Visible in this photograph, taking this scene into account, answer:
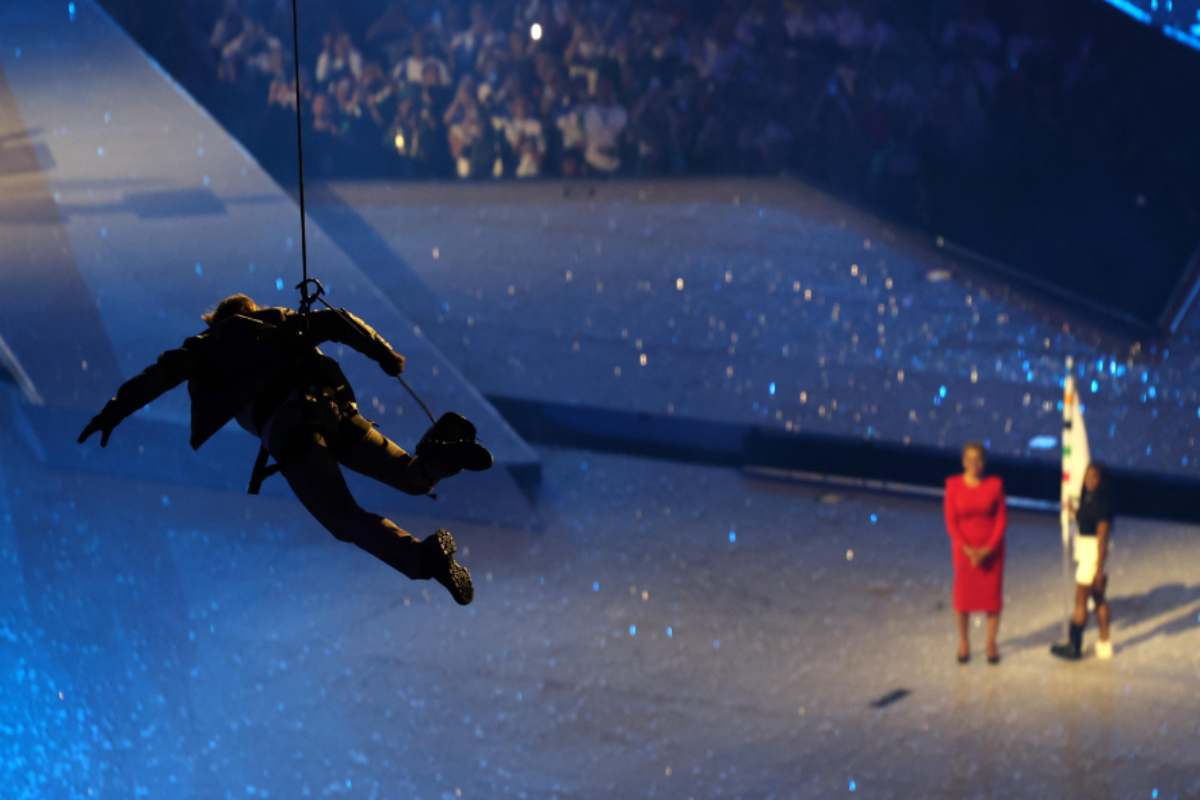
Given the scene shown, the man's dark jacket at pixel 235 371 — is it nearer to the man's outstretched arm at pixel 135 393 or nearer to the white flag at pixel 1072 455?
the man's outstretched arm at pixel 135 393

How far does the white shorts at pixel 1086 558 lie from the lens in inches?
272

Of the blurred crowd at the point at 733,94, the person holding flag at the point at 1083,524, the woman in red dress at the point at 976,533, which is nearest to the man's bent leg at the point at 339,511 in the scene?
the woman in red dress at the point at 976,533

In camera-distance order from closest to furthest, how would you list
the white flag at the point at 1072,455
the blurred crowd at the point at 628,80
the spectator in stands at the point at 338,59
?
the white flag at the point at 1072,455
the blurred crowd at the point at 628,80
the spectator in stands at the point at 338,59

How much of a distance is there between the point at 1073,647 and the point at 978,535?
0.78 meters

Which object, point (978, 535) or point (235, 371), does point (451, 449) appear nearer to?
point (235, 371)

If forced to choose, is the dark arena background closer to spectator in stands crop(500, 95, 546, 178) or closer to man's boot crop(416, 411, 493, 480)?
spectator in stands crop(500, 95, 546, 178)

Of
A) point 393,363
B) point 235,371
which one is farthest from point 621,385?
point 235,371

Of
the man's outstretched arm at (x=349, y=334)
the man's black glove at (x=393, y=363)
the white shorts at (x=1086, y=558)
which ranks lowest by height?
the white shorts at (x=1086, y=558)

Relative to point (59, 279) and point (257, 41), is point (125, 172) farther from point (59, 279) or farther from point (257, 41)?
point (257, 41)

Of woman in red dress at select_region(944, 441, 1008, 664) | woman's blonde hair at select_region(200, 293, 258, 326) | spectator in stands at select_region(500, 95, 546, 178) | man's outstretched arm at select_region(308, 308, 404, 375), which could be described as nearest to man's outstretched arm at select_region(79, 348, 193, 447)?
woman's blonde hair at select_region(200, 293, 258, 326)

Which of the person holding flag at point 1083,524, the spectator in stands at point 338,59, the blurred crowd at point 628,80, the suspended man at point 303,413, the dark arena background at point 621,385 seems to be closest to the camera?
the suspended man at point 303,413

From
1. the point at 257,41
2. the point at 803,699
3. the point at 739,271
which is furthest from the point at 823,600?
the point at 257,41

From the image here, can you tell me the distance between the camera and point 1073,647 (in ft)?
23.5

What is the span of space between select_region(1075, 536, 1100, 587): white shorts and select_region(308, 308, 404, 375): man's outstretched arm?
468 cm
